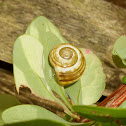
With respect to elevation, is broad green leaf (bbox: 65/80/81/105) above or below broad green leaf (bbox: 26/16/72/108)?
below

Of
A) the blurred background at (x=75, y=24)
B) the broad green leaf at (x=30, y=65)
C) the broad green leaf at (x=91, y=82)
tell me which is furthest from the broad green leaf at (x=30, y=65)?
the blurred background at (x=75, y=24)

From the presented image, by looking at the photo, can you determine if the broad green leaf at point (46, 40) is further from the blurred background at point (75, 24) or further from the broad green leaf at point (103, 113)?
the blurred background at point (75, 24)

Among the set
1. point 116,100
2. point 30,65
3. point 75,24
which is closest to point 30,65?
point 30,65

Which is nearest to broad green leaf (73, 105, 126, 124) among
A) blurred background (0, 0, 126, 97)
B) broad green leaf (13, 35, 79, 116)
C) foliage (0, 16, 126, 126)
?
foliage (0, 16, 126, 126)

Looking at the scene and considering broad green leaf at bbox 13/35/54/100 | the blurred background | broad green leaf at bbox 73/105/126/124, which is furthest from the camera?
the blurred background

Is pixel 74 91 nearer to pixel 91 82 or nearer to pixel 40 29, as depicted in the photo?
pixel 91 82

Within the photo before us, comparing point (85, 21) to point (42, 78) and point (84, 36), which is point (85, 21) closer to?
point (84, 36)

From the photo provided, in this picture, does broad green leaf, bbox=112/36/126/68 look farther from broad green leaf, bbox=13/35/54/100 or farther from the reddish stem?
broad green leaf, bbox=13/35/54/100
